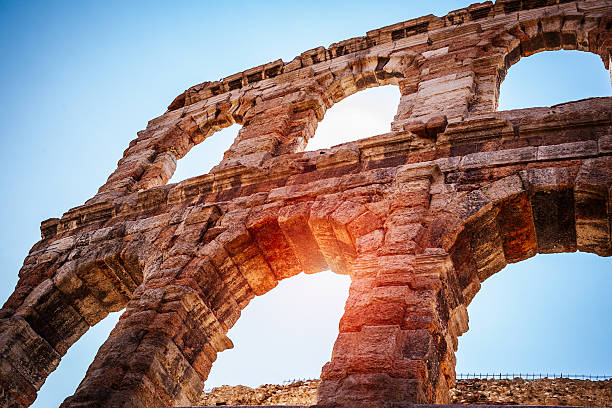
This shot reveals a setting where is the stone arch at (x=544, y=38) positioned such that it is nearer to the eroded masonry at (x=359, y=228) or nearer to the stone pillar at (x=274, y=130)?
the eroded masonry at (x=359, y=228)

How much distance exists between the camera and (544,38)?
918cm

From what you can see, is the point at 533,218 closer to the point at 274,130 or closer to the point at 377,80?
the point at 274,130

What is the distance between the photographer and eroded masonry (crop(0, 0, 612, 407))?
498 centimetres

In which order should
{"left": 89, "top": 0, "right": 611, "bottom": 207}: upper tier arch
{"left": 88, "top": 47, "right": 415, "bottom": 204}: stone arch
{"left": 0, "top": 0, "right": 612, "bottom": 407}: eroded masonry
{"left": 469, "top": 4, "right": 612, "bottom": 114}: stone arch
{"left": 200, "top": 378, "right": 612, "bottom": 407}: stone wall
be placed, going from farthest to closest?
{"left": 200, "top": 378, "right": 612, "bottom": 407}: stone wall, {"left": 88, "top": 47, "right": 415, "bottom": 204}: stone arch, {"left": 469, "top": 4, "right": 612, "bottom": 114}: stone arch, {"left": 89, "top": 0, "right": 611, "bottom": 207}: upper tier arch, {"left": 0, "top": 0, "right": 612, "bottom": 407}: eroded masonry

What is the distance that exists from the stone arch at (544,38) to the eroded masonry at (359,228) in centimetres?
3

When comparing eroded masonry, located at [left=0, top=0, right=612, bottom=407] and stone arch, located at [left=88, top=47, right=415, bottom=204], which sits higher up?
stone arch, located at [left=88, top=47, right=415, bottom=204]

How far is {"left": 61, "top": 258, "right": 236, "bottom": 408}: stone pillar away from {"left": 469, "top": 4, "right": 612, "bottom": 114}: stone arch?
4.52m

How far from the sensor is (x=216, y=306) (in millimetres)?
6707

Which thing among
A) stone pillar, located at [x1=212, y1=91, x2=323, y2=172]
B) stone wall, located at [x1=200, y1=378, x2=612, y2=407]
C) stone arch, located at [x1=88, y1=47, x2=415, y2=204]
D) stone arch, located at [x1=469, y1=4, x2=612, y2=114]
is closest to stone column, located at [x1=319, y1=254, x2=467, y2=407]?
stone pillar, located at [x1=212, y1=91, x2=323, y2=172]

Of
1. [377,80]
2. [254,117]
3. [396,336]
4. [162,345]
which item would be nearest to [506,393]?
[377,80]

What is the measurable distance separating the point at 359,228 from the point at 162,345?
2.15 metres

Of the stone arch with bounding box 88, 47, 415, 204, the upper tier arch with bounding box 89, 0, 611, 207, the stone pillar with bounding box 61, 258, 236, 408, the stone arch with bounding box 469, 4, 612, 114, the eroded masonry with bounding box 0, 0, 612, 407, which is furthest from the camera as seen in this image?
the stone arch with bounding box 88, 47, 415, 204

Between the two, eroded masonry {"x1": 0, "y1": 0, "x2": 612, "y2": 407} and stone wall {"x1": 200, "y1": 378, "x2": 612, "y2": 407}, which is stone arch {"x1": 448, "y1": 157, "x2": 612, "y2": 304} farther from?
stone wall {"x1": 200, "y1": 378, "x2": 612, "y2": 407}

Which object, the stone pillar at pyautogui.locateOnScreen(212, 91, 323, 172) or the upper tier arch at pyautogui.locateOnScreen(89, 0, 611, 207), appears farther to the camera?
the stone pillar at pyautogui.locateOnScreen(212, 91, 323, 172)
